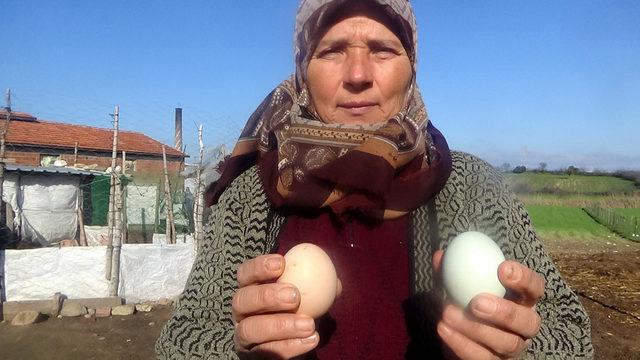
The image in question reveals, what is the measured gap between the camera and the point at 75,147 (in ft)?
72.1

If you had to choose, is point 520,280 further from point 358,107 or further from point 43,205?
point 43,205

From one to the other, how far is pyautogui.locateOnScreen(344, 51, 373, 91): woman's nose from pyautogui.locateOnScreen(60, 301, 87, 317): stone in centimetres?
982

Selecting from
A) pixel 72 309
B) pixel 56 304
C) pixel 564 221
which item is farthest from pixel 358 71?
pixel 564 221

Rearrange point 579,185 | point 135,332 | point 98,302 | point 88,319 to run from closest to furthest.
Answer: point 135,332 → point 88,319 → point 98,302 → point 579,185

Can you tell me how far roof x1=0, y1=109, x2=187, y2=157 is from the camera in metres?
24.0

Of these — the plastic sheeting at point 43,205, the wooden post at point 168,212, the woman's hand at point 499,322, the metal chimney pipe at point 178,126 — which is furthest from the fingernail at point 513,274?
the metal chimney pipe at point 178,126

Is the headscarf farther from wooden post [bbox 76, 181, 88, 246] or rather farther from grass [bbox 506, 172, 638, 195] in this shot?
grass [bbox 506, 172, 638, 195]

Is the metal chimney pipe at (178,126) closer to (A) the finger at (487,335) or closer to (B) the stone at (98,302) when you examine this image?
(B) the stone at (98,302)

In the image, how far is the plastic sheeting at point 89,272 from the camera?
10.1 m

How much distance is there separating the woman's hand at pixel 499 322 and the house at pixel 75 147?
21.4 m

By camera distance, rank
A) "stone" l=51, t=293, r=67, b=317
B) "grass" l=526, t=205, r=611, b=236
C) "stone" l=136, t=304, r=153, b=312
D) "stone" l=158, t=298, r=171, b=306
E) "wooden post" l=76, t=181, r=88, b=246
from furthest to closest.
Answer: "grass" l=526, t=205, r=611, b=236
"wooden post" l=76, t=181, r=88, b=246
"stone" l=158, t=298, r=171, b=306
"stone" l=136, t=304, r=153, b=312
"stone" l=51, t=293, r=67, b=317

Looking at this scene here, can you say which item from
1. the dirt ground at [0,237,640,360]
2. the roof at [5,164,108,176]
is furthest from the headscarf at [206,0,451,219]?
the roof at [5,164,108,176]

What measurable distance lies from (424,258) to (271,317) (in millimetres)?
546

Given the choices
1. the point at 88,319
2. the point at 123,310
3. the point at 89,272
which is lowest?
the point at 88,319
